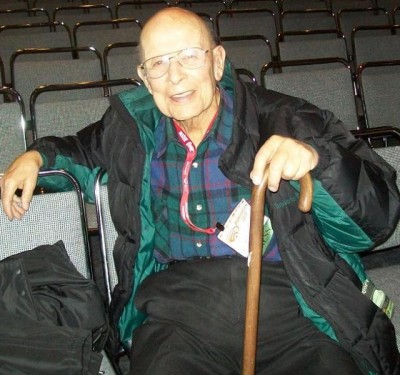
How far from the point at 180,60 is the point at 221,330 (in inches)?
27.1

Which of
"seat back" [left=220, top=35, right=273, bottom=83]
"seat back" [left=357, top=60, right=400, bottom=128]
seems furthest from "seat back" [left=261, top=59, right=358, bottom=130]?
"seat back" [left=220, top=35, right=273, bottom=83]

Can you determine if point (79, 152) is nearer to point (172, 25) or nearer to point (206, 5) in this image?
point (172, 25)

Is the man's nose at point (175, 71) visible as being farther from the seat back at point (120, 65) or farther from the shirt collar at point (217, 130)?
the seat back at point (120, 65)

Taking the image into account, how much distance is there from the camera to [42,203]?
4.82 ft

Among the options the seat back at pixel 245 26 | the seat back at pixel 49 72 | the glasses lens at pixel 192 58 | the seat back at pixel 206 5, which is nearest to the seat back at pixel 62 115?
the seat back at pixel 49 72

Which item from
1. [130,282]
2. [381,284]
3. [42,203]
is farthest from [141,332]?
[381,284]

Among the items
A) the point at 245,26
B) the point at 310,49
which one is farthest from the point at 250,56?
the point at 245,26

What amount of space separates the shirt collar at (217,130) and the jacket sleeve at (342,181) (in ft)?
0.35

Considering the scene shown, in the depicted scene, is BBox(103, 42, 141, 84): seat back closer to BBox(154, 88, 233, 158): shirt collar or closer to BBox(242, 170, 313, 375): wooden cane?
BBox(154, 88, 233, 158): shirt collar

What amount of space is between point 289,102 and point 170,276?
556 millimetres

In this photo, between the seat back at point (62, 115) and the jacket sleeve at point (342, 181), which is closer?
the jacket sleeve at point (342, 181)

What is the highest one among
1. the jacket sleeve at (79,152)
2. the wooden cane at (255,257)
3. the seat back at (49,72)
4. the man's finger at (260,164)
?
the seat back at (49,72)

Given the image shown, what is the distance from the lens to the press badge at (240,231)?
1.28 meters

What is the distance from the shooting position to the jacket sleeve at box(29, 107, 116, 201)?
1473 millimetres
